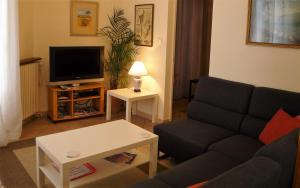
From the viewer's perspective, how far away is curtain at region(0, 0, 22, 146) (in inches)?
149

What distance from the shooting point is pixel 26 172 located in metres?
3.27

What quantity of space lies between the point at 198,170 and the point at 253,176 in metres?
0.93

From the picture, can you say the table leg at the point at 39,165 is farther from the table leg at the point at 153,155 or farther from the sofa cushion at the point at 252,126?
the sofa cushion at the point at 252,126

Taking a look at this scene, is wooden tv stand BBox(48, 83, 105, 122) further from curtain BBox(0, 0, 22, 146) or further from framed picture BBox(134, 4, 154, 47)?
framed picture BBox(134, 4, 154, 47)

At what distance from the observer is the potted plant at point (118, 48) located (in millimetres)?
5254

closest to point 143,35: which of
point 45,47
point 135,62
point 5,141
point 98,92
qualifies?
point 135,62

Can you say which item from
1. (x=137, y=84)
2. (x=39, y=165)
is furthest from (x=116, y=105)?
(x=39, y=165)

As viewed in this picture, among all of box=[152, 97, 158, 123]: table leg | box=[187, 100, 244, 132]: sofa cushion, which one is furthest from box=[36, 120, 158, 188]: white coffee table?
box=[152, 97, 158, 123]: table leg

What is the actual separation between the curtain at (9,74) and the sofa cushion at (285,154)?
3.02 m

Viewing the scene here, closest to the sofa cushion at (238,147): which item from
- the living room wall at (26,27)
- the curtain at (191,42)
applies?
the living room wall at (26,27)

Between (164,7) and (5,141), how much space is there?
9.13ft

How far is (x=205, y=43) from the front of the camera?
6.45 metres

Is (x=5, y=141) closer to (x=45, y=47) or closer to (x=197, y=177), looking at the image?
(x=45, y=47)

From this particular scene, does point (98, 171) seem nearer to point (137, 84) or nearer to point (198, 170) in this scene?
point (198, 170)
